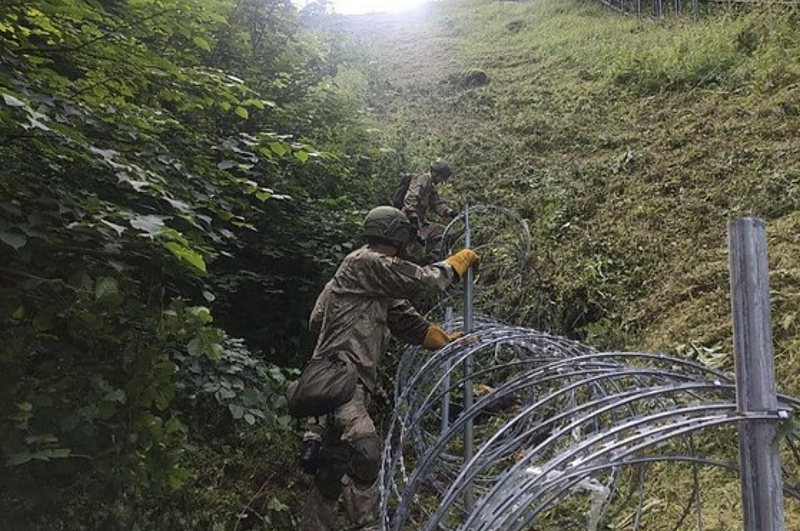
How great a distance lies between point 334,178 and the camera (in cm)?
676

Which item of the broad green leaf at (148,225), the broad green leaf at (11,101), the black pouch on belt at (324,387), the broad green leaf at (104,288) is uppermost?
the broad green leaf at (11,101)

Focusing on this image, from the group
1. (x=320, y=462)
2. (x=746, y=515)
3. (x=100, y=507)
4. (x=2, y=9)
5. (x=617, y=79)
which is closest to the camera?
(x=746, y=515)

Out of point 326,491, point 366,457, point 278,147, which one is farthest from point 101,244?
point 326,491

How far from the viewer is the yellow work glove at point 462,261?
368cm

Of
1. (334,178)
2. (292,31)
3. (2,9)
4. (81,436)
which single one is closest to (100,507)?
(81,436)

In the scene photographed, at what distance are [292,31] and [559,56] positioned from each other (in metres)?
8.27

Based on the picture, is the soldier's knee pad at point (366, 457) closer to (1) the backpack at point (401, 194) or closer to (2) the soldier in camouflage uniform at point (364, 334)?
(2) the soldier in camouflage uniform at point (364, 334)

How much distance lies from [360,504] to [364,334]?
1026 mm

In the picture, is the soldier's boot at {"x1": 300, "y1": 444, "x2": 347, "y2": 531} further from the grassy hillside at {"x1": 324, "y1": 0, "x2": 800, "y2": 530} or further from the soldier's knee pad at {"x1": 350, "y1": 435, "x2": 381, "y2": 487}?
the grassy hillside at {"x1": 324, "y1": 0, "x2": 800, "y2": 530}

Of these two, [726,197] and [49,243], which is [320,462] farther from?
[726,197]

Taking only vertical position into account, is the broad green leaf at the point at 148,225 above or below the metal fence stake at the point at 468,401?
above

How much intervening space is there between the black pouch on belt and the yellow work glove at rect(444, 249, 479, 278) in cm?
85

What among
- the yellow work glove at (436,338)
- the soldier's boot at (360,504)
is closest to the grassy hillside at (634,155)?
the yellow work glove at (436,338)

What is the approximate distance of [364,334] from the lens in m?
3.58
